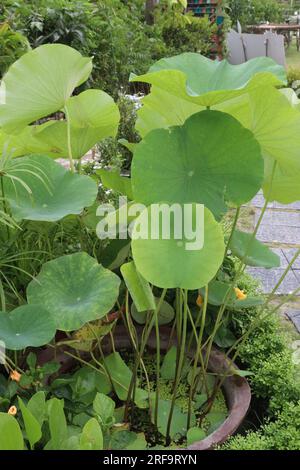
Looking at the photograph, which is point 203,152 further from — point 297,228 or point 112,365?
point 297,228

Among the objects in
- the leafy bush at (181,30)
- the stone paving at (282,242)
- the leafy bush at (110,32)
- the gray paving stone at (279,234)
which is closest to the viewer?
the stone paving at (282,242)

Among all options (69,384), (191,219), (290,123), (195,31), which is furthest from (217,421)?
(195,31)

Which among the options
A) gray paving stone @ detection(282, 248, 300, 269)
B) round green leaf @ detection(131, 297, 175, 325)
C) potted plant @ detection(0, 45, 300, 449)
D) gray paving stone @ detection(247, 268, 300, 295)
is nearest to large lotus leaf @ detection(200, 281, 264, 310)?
potted plant @ detection(0, 45, 300, 449)

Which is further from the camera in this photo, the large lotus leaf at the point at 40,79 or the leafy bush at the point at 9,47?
the leafy bush at the point at 9,47

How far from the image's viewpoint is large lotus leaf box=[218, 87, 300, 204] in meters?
0.96

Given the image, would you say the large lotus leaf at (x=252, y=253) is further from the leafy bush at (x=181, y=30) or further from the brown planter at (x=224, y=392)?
the leafy bush at (x=181, y=30)

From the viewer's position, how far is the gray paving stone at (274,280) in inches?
88.5

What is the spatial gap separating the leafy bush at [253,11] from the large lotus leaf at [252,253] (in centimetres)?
818

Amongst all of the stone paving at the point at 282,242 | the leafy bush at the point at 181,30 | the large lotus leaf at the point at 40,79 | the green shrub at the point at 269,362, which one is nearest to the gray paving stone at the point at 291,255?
the stone paving at the point at 282,242

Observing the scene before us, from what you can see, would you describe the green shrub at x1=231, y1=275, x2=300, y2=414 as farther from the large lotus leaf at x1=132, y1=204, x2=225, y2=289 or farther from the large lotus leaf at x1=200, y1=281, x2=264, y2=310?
the large lotus leaf at x1=132, y1=204, x2=225, y2=289

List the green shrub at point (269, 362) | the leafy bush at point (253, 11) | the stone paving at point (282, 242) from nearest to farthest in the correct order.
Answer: the green shrub at point (269, 362)
the stone paving at point (282, 242)
the leafy bush at point (253, 11)

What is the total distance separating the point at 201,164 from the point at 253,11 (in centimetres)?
1099
